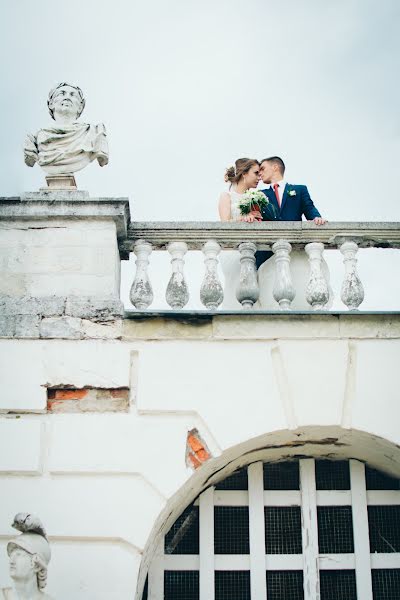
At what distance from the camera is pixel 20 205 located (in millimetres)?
6000

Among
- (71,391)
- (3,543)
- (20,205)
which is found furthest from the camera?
(20,205)

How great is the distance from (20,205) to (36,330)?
2.92ft

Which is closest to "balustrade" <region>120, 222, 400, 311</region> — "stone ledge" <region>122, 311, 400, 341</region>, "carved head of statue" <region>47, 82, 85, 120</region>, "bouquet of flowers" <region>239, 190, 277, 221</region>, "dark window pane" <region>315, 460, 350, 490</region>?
"stone ledge" <region>122, 311, 400, 341</region>

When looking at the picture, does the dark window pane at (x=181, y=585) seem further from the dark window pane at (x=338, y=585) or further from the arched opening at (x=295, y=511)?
the dark window pane at (x=338, y=585)

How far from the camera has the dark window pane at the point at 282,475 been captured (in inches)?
243

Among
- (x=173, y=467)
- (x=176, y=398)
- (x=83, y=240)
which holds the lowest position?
(x=173, y=467)

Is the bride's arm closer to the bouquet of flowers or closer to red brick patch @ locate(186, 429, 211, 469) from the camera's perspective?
the bouquet of flowers

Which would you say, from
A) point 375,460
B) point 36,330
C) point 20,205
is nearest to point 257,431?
point 375,460

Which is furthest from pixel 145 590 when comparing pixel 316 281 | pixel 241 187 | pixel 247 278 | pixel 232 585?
pixel 241 187

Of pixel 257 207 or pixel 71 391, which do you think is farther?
pixel 257 207

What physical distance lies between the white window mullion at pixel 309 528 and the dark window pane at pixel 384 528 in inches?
15.9

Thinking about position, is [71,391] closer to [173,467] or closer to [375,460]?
[173,467]

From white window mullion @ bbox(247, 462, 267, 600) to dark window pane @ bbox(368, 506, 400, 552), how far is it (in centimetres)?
75

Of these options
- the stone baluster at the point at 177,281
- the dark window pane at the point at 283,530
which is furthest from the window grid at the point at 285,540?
the stone baluster at the point at 177,281
